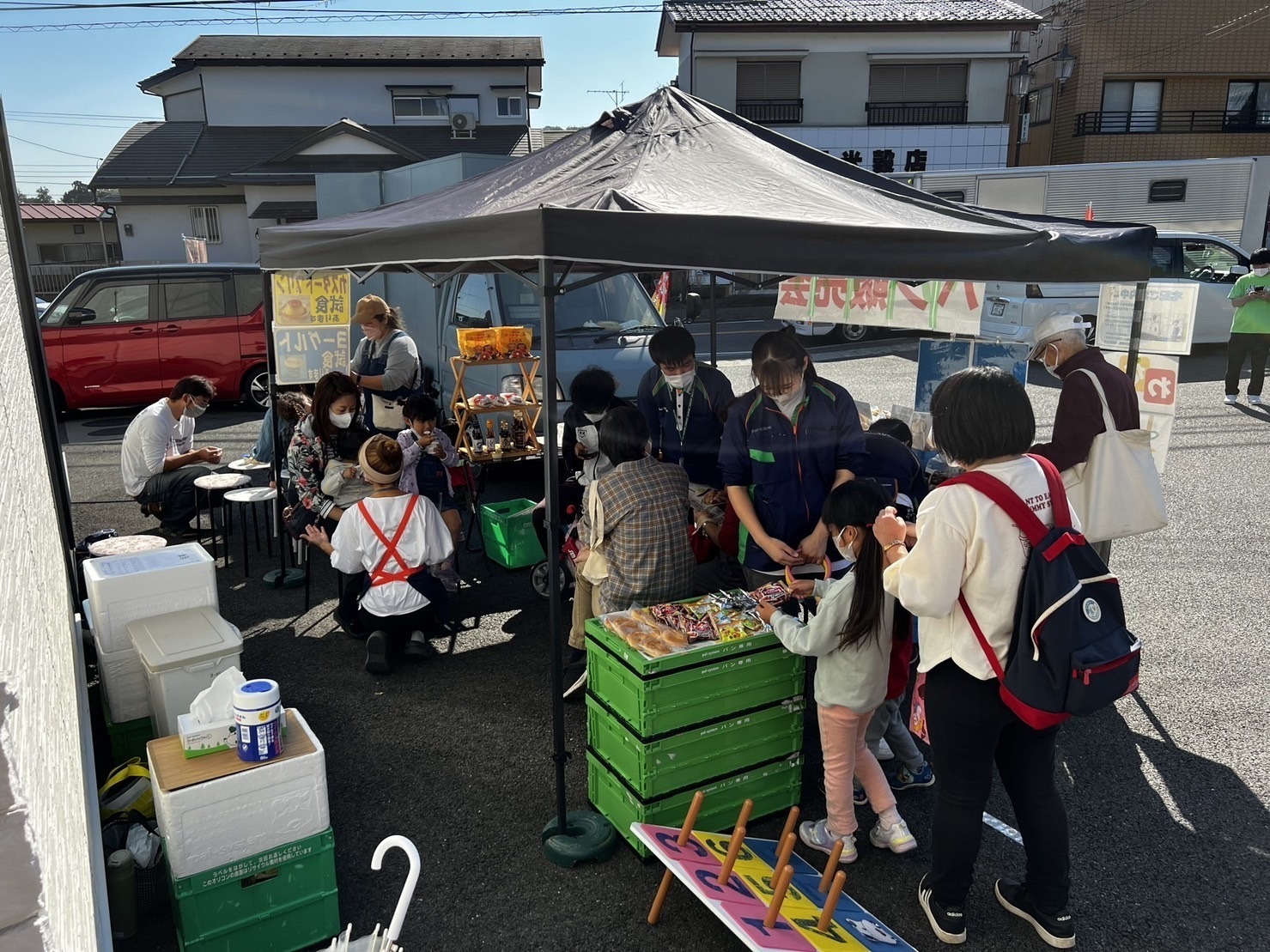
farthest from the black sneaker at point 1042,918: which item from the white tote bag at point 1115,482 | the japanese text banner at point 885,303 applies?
the japanese text banner at point 885,303

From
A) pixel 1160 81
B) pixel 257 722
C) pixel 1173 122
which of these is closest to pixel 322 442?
pixel 257 722

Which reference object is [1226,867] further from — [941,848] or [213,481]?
[213,481]

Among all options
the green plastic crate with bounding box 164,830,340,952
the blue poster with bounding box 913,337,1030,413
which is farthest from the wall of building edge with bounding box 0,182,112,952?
the blue poster with bounding box 913,337,1030,413

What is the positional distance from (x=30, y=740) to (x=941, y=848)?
2.41 meters

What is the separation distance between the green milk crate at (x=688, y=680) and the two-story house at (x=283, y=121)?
21671 mm

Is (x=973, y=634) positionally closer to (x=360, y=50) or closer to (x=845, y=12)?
(x=845, y=12)

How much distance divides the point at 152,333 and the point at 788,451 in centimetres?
958

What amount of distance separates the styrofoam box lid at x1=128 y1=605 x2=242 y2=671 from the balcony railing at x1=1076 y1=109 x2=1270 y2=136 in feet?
88.0

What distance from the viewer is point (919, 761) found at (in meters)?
3.62

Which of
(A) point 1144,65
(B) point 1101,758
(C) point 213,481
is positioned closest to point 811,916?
(B) point 1101,758

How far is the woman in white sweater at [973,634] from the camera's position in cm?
245

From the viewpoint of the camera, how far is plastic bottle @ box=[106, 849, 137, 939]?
271 centimetres

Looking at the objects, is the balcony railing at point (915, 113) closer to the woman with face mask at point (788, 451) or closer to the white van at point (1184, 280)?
the white van at point (1184, 280)

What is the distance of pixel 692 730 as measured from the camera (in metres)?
3.11
